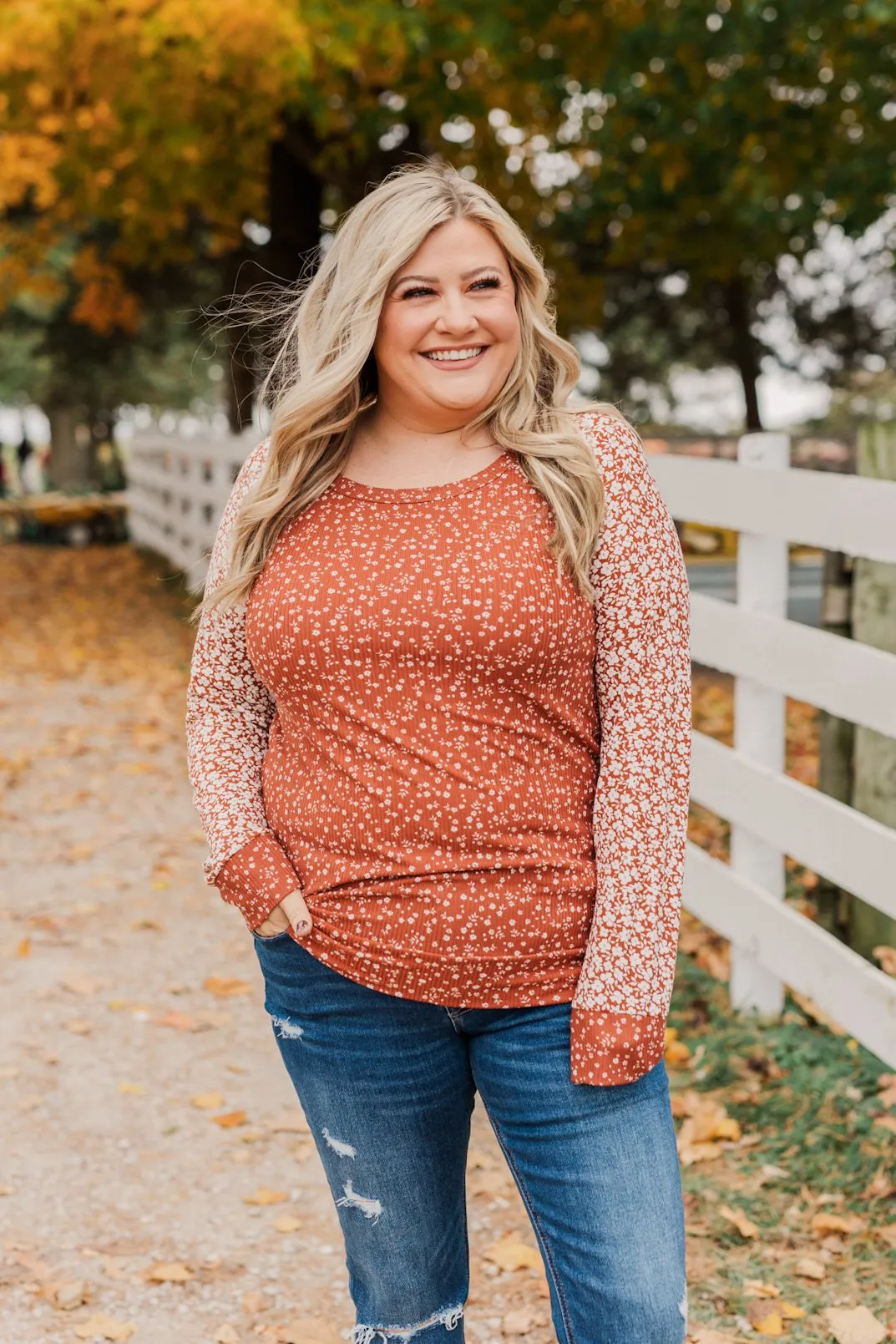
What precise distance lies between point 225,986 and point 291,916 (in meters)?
3.09

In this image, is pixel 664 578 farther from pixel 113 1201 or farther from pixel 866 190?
pixel 866 190

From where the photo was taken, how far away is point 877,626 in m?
4.44

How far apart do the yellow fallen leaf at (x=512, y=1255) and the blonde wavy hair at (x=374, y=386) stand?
6.04ft

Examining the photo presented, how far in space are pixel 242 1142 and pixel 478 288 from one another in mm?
2658

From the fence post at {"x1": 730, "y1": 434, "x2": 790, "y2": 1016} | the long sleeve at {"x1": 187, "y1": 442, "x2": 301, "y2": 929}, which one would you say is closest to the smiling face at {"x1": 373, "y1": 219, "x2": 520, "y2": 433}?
the long sleeve at {"x1": 187, "y1": 442, "x2": 301, "y2": 929}

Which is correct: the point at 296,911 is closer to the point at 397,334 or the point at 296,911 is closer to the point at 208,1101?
the point at 397,334

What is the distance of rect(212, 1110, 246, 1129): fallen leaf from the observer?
4.16 metres

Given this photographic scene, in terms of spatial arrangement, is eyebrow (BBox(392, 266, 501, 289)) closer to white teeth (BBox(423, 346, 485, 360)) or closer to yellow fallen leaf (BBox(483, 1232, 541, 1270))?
white teeth (BBox(423, 346, 485, 360))

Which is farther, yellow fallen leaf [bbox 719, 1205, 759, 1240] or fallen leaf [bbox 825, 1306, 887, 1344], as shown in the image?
yellow fallen leaf [bbox 719, 1205, 759, 1240]

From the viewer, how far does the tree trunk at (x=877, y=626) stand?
173 inches

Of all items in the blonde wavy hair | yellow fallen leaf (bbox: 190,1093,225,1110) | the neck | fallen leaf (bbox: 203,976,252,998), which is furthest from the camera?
fallen leaf (bbox: 203,976,252,998)

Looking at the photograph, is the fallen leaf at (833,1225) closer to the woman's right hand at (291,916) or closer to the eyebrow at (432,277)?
the woman's right hand at (291,916)

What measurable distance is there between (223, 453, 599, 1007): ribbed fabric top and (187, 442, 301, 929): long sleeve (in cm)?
13

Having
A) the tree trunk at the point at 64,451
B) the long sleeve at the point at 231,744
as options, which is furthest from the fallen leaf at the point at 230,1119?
the tree trunk at the point at 64,451
